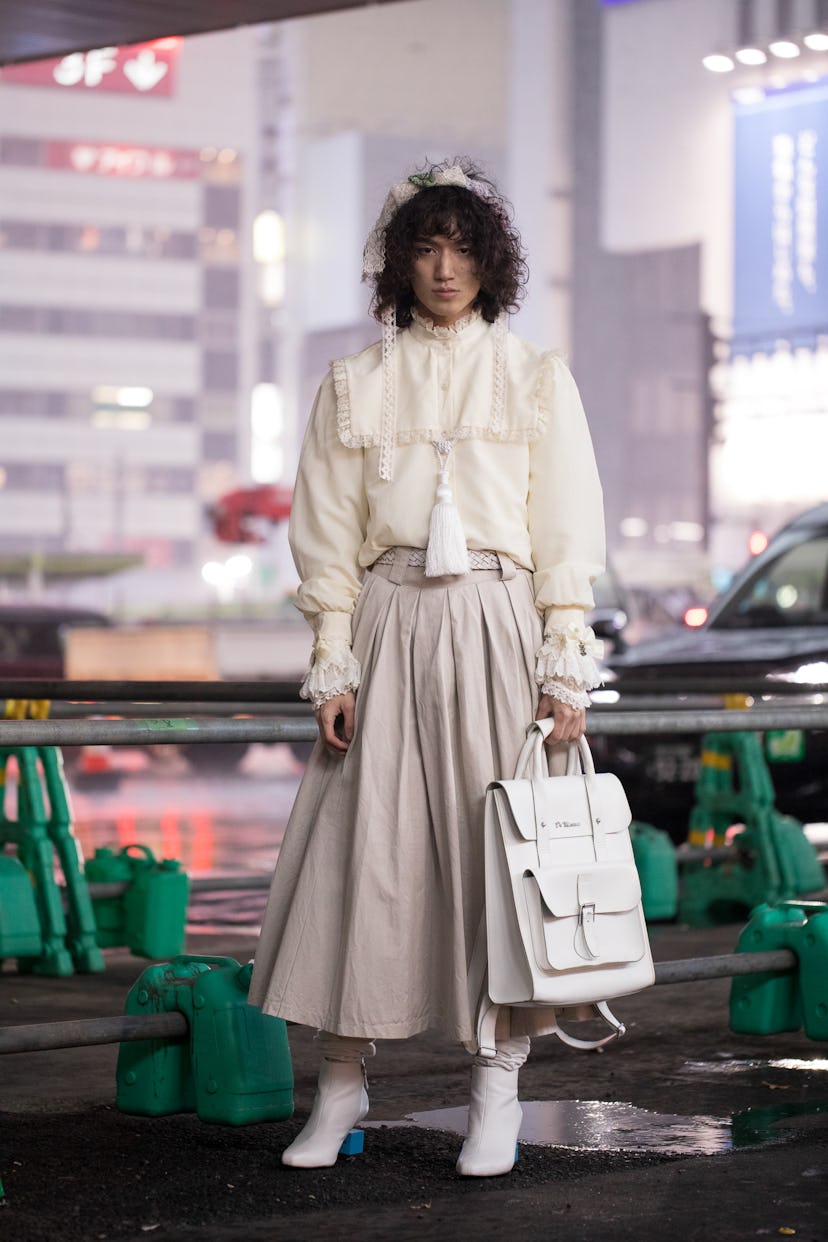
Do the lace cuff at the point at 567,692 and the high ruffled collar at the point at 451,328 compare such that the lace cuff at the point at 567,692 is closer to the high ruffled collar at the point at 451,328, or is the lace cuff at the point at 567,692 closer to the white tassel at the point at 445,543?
the white tassel at the point at 445,543

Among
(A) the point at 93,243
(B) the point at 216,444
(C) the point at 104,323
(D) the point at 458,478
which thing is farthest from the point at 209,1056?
(A) the point at 93,243

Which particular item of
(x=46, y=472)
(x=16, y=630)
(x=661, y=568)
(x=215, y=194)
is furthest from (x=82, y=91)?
(x=16, y=630)

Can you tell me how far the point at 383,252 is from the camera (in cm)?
398

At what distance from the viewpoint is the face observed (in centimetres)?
389

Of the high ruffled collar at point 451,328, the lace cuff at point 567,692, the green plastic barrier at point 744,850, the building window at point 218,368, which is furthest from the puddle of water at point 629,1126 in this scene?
the building window at point 218,368

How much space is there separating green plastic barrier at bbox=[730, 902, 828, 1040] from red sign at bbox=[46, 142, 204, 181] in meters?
47.5

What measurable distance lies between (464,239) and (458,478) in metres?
0.49

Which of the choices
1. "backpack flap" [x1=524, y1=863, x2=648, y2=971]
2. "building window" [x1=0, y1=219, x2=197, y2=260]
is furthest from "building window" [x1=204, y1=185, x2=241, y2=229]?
"backpack flap" [x1=524, y1=863, x2=648, y2=971]

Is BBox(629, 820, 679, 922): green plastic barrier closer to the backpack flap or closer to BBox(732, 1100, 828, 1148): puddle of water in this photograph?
BBox(732, 1100, 828, 1148): puddle of water

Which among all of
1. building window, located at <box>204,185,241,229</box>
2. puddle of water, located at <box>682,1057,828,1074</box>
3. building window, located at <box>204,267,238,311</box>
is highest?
building window, located at <box>204,185,241,229</box>

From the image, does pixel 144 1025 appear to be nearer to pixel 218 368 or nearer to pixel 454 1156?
pixel 454 1156

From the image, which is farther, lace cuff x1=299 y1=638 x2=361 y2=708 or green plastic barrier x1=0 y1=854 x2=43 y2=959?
green plastic barrier x1=0 y1=854 x2=43 y2=959

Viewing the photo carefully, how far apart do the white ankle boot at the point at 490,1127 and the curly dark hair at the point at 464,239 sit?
1536 mm

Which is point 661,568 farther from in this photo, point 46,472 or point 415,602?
point 415,602
